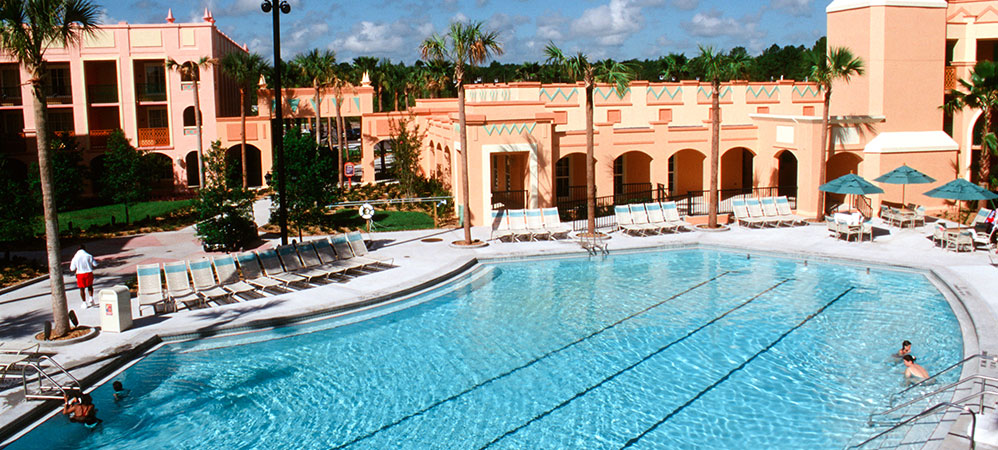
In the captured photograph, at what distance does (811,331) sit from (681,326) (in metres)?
2.47

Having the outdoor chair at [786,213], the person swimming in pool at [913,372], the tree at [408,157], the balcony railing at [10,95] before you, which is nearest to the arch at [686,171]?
the outdoor chair at [786,213]

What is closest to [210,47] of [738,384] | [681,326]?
[681,326]

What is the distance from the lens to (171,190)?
4066cm

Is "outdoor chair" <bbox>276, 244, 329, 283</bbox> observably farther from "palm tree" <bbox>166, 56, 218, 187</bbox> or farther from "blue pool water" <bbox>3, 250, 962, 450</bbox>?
"palm tree" <bbox>166, 56, 218, 187</bbox>

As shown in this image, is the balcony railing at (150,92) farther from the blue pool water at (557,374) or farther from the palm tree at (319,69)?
the blue pool water at (557,374)

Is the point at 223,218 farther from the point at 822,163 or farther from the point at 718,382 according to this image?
the point at 822,163

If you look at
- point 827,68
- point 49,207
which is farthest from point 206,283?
point 827,68

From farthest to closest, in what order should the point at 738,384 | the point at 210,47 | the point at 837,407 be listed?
the point at 210,47 < the point at 738,384 < the point at 837,407

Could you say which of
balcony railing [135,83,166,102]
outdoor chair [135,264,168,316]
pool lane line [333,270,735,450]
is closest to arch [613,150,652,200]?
pool lane line [333,270,735,450]

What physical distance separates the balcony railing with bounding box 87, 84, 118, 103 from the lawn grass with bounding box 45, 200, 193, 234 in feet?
22.7

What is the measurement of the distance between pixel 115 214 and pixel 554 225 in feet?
64.1

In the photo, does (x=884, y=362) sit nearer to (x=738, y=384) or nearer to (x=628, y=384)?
(x=738, y=384)

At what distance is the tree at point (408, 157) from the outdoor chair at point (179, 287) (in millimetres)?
16413

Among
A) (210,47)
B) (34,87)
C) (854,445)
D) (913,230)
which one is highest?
(210,47)
